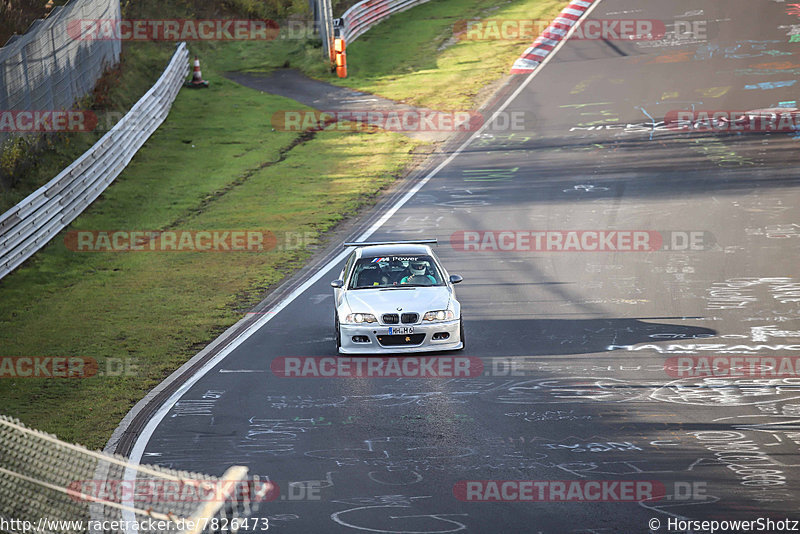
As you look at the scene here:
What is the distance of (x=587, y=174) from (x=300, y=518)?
18286 mm

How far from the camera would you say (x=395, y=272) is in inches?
577

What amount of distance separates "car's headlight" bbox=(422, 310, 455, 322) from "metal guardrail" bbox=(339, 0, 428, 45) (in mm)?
26826

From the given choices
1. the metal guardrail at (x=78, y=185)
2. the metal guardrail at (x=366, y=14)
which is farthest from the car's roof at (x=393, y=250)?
the metal guardrail at (x=366, y=14)

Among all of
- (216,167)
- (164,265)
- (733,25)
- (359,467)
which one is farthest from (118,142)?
(733,25)

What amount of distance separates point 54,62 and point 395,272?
1551cm

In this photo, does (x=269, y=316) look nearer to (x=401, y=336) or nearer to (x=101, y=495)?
(x=401, y=336)

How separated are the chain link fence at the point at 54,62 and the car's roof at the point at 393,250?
11430mm

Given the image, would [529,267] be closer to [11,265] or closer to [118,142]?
[11,265]

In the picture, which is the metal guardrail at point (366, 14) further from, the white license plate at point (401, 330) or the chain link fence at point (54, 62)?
the white license plate at point (401, 330)

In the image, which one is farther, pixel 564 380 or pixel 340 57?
pixel 340 57

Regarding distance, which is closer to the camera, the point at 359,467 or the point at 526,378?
the point at 359,467

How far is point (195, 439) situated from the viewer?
1041 centimetres

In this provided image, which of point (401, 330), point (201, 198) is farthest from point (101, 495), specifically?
point (201, 198)

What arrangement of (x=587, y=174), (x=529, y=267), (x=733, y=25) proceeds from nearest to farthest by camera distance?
(x=529, y=267)
(x=587, y=174)
(x=733, y=25)
